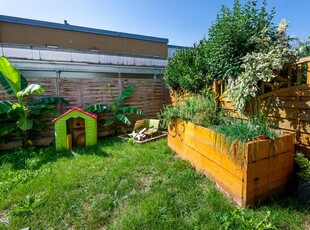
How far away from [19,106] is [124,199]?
3.92 meters

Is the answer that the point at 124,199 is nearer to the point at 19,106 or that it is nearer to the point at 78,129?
the point at 78,129

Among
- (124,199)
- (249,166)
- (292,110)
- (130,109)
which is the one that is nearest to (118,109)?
(130,109)

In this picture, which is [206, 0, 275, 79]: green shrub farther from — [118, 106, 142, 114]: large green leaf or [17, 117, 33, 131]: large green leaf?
[17, 117, 33, 131]: large green leaf

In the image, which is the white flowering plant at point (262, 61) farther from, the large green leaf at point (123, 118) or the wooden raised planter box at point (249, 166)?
the large green leaf at point (123, 118)

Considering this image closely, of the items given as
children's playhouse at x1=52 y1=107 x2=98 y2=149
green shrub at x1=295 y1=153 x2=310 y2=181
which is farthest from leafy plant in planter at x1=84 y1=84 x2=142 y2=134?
green shrub at x1=295 y1=153 x2=310 y2=181

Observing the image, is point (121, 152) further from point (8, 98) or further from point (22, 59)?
point (22, 59)

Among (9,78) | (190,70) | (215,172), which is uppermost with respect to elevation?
(190,70)

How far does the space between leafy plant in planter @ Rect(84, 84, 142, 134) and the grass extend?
2.18 m

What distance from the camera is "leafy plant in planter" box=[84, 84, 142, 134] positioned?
5727 millimetres

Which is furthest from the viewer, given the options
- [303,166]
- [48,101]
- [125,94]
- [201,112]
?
[125,94]

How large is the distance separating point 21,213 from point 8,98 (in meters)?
4.07

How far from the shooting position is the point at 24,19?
935 cm

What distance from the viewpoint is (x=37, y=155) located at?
4.29 metres

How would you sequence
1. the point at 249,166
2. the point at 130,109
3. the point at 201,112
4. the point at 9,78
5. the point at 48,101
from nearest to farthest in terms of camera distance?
the point at 249,166, the point at 201,112, the point at 9,78, the point at 48,101, the point at 130,109
